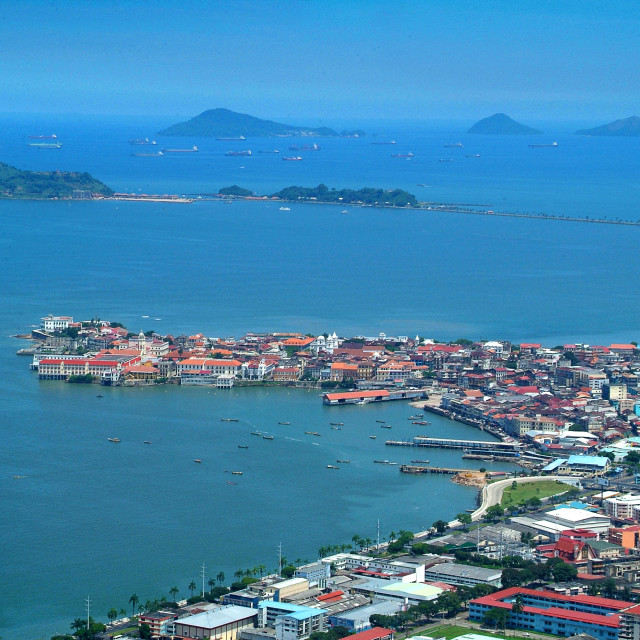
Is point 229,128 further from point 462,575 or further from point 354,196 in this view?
point 462,575

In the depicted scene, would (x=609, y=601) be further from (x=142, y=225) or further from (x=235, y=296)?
(x=142, y=225)

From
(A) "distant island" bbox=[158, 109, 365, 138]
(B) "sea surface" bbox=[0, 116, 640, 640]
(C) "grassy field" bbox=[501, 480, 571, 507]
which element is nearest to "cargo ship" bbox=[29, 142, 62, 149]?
(A) "distant island" bbox=[158, 109, 365, 138]

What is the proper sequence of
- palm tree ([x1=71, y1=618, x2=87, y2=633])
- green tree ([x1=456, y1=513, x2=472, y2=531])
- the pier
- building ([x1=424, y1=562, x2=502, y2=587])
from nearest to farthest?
palm tree ([x1=71, y1=618, x2=87, y2=633]) < building ([x1=424, y1=562, x2=502, y2=587]) < green tree ([x1=456, y1=513, x2=472, y2=531]) < the pier

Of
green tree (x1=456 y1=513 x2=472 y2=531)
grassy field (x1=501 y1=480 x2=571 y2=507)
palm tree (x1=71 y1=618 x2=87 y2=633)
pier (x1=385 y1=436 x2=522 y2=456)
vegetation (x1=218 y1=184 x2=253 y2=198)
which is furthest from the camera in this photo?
vegetation (x1=218 y1=184 x2=253 y2=198)

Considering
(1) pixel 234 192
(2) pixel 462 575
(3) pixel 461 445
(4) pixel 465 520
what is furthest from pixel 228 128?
(2) pixel 462 575

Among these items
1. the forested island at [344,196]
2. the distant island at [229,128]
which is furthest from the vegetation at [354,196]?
the distant island at [229,128]

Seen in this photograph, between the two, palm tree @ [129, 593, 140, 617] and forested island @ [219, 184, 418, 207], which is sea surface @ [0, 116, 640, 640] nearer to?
palm tree @ [129, 593, 140, 617]

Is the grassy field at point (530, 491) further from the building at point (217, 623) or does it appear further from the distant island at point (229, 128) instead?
the distant island at point (229, 128)
